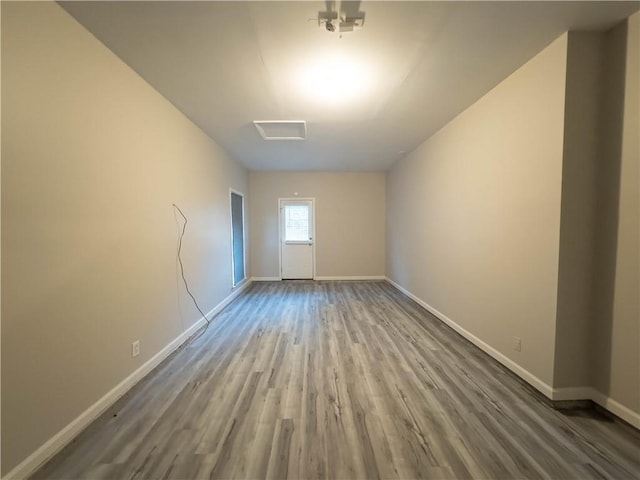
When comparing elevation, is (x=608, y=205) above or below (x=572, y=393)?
above

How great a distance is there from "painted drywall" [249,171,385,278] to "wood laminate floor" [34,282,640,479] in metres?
3.48

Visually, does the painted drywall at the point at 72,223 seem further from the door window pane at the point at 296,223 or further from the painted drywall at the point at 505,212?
the door window pane at the point at 296,223

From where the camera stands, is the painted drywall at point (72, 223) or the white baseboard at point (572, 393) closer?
the painted drywall at point (72, 223)

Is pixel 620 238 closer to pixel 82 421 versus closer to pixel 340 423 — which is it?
pixel 340 423

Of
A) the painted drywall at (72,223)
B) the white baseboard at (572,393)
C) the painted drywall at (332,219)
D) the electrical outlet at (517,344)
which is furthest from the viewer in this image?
the painted drywall at (332,219)

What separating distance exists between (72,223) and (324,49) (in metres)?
2.06

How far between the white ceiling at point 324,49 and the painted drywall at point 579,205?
0.81 feet

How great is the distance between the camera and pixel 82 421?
5.23 feet

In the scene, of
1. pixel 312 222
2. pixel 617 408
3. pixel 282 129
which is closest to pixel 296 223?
pixel 312 222

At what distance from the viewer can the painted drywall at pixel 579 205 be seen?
1766mm

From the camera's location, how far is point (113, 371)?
186 cm

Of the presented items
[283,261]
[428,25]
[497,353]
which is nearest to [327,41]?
[428,25]

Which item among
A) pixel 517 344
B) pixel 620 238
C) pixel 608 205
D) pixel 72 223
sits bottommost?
pixel 517 344

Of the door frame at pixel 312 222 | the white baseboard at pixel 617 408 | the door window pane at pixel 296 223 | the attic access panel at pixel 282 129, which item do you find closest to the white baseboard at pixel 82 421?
the attic access panel at pixel 282 129
